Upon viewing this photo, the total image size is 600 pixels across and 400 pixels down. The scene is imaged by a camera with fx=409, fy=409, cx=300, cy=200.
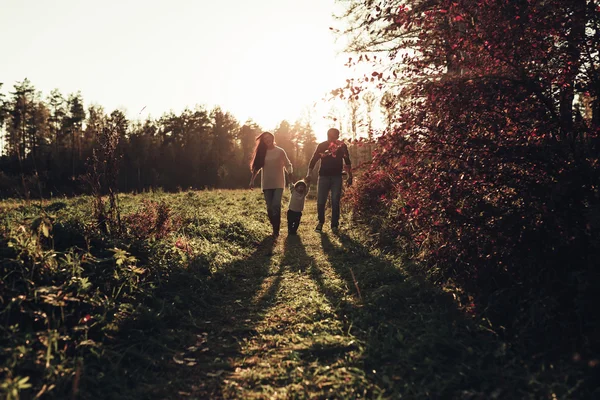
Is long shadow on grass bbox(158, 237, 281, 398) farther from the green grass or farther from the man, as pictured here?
the man

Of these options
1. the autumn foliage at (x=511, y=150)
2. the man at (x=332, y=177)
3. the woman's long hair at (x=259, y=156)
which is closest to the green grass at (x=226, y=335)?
the autumn foliage at (x=511, y=150)

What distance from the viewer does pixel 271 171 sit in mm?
9156

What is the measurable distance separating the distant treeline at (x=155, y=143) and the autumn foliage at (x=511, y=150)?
138 feet

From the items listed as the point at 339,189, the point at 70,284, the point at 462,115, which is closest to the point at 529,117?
the point at 462,115

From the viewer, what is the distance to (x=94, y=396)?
2.64 meters

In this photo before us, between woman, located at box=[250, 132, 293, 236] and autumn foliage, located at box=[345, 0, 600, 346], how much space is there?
518 cm

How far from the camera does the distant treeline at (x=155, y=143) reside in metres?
46.8

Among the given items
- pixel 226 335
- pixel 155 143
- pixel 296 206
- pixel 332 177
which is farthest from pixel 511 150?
pixel 155 143

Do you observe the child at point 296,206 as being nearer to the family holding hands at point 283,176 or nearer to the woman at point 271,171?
the family holding hands at point 283,176

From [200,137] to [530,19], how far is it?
5804cm

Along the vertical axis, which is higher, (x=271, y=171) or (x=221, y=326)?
(x=271, y=171)

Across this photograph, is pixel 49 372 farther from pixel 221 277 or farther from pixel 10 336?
pixel 221 277

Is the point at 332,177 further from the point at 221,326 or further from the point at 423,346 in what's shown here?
the point at 423,346

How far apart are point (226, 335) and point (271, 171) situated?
5.67 metres
